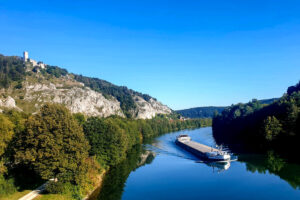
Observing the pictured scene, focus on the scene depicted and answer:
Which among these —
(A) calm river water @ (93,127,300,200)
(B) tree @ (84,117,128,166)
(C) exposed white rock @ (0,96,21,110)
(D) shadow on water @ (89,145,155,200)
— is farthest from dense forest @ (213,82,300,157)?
(C) exposed white rock @ (0,96,21,110)

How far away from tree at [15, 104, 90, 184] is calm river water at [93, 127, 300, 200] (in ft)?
27.1

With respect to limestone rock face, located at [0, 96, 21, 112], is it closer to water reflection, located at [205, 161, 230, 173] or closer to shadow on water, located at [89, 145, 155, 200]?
shadow on water, located at [89, 145, 155, 200]

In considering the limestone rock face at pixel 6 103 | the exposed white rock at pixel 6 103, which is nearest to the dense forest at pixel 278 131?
the limestone rock face at pixel 6 103

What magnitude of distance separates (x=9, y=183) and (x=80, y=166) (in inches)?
426

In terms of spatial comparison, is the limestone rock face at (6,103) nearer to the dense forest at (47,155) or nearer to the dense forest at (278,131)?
the dense forest at (47,155)

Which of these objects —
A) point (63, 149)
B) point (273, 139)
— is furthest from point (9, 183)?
point (273, 139)

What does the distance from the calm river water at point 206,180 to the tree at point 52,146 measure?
827 centimetres

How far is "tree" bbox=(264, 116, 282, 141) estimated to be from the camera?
8119 centimetres

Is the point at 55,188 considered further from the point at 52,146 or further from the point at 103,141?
the point at 103,141

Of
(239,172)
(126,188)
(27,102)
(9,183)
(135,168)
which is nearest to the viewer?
(9,183)

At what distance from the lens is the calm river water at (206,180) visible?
40.5 meters

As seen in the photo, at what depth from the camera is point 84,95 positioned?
19525 cm

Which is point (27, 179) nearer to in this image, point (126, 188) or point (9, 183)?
point (9, 183)

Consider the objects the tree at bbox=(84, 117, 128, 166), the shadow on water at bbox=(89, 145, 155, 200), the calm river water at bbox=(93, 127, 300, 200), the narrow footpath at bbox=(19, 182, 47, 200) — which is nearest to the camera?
the narrow footpath at bbox=(19, 182, 47, 200)
